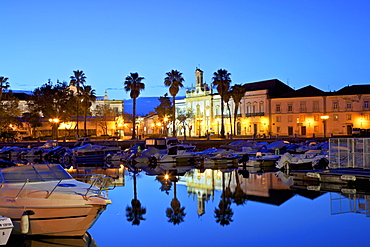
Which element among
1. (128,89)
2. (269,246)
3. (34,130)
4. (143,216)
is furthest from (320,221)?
(34,130)

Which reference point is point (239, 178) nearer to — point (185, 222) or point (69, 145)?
point (185, 222)

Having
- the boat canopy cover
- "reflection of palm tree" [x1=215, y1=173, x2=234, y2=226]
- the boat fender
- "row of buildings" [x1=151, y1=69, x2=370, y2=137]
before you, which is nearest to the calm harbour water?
"reflection of palm tree" [x1=215, y1=173, x2=234, y2=226]

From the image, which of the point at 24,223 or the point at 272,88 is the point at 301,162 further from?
the point at 272,88

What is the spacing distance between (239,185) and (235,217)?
8.77m

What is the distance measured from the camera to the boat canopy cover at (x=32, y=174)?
1470 cm

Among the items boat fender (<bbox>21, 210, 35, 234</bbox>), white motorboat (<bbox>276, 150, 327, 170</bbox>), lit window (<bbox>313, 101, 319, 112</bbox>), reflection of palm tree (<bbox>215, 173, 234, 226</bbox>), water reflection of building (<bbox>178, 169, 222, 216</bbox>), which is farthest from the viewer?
lit window (<bbox>313, 101, 319, 112</bbox>)

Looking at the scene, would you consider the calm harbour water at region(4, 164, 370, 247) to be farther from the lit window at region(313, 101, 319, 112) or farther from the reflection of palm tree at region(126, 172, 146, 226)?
the lit window at region(313, 101, 319, 112)

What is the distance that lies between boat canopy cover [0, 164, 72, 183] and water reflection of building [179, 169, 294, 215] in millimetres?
5975

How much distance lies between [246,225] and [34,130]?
69378 millimetres

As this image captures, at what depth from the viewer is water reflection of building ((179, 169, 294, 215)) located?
21.5 meters

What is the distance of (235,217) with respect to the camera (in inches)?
682

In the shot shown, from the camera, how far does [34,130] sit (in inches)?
3123

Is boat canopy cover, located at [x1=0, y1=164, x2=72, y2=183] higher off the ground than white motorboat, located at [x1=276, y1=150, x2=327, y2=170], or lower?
higher

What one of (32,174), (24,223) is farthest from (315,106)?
(24,223)
